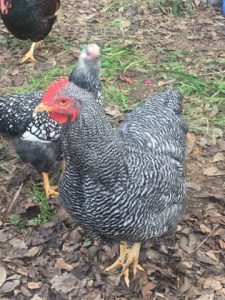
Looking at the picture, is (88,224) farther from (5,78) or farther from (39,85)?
(5,78)

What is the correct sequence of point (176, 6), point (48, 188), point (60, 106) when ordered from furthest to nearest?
point (176, 6)
point (48, 188)
point (60, 106)

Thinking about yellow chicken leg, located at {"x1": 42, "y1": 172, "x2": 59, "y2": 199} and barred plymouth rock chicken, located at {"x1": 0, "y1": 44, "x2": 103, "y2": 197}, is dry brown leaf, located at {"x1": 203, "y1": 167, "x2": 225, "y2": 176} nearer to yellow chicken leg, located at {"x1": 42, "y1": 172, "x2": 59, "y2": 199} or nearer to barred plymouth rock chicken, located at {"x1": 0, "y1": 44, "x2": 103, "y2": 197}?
barred plymouth rock chicken, located at {"x1": 0, "y1": 44, "x2": 103, "y2": 197}

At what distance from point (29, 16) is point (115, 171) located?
3540mm

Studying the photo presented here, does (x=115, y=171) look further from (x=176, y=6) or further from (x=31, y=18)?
(x=176, y=6)

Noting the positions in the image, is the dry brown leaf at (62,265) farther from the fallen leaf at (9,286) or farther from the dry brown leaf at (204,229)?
the dry brown leaf at (204,229)

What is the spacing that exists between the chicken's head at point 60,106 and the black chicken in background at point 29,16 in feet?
11.0

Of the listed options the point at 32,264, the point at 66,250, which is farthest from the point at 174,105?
the point at 32,264

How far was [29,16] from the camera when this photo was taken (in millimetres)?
5844

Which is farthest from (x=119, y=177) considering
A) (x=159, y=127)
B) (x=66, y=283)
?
(x=66, y=283)

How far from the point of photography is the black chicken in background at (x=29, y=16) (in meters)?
5.76

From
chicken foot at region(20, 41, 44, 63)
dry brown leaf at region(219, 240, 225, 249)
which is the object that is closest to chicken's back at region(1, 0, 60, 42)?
chicken foot at region(20, 41, 44, 63)

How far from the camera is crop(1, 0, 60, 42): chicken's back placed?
5.79 m

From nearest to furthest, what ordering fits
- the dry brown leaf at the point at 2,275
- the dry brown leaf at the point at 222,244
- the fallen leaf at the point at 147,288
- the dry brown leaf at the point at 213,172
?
1. the fallen leaf at the point at 147,288
2. the dry brown leaf at the point at 2,275
3. the dry brown leaf at the point at 222,244
4. the dry brown leaf at the point at 213,172

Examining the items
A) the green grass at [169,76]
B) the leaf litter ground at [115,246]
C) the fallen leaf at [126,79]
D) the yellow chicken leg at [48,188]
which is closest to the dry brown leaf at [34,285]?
the leaf litter ground at [115,246]
